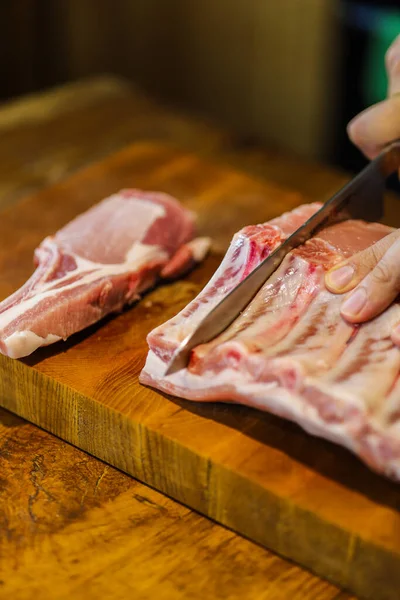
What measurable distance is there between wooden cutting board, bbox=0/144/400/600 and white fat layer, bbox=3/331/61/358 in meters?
0.05

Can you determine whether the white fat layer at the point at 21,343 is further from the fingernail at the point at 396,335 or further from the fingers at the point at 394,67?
the fingers at the point at 394,67

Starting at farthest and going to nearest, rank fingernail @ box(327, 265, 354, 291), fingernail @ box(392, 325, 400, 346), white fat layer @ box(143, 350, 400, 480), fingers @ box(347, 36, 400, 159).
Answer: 1. fingers @ box(347, 36, 400, 159)
2. fingernail @ box(327, 265, 354, 291)
3. fingernail @ box(392, 325, 400, 346)
4. white fat layer @ box(143, 350, 400, 480)

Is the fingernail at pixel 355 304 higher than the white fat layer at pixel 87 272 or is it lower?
higher

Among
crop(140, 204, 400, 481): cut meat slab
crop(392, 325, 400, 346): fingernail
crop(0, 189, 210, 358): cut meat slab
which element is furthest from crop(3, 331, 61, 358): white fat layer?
crop(392, 325, 400, 346): fingernail

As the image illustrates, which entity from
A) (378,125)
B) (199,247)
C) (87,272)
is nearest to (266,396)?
(87,272)

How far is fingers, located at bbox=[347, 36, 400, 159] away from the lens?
9.30 ft

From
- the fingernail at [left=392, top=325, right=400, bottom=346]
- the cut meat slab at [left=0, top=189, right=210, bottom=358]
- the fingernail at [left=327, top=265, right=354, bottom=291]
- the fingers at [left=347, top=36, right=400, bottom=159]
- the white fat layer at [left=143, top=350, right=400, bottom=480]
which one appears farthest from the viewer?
the fingers at [left=347, top=36, right=400, bottom=159]

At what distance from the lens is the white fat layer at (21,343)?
2244mm

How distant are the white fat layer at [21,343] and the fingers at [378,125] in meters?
1.43

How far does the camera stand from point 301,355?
6.51 feet

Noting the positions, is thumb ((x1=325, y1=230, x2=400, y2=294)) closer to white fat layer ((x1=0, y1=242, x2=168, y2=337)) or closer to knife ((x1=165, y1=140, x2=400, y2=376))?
knife ((x1=165, y1=140, x2=400, y2=376))

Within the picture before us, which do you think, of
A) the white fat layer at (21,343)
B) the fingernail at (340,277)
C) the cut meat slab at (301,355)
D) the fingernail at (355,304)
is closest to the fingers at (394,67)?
the cut meat slab at (301,355)

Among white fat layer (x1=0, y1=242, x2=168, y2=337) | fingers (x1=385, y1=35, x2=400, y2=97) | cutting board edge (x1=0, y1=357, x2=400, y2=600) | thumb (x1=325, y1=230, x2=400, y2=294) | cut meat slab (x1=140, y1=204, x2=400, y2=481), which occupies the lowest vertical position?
cutting board edge (x1=0, y1=357, x2=400, y2=600)

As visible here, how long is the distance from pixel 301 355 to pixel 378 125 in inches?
48.3
